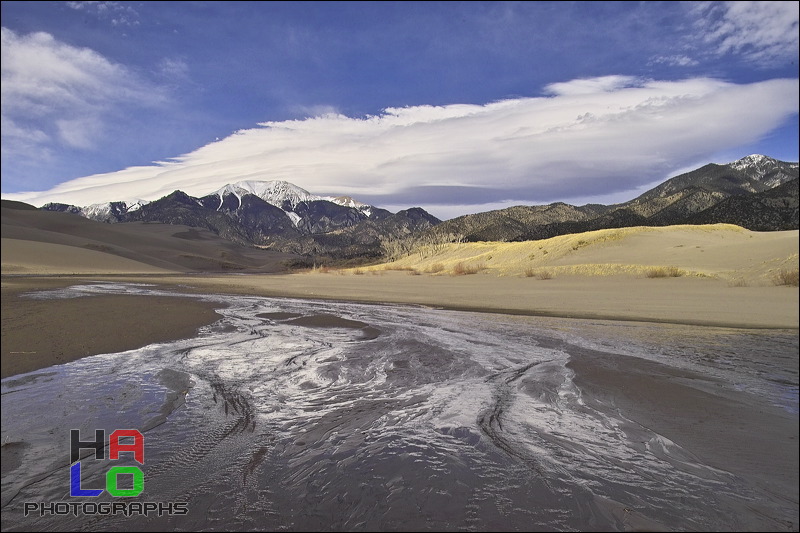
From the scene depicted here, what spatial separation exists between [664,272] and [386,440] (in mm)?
21139

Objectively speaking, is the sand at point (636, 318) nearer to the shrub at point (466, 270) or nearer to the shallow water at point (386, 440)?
the shallow water at point (386, 440)

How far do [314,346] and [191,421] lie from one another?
544 cm

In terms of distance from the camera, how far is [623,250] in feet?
116

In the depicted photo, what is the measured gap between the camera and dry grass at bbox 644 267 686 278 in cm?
1970

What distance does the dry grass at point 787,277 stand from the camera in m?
2.03

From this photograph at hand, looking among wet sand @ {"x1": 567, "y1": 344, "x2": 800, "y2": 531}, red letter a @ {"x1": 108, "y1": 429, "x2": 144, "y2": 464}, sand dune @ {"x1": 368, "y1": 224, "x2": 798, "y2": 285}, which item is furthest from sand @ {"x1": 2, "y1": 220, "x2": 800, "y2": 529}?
red letter a @ {"x1": 108, "y1": 429, "x2": 144, "y2": 464}

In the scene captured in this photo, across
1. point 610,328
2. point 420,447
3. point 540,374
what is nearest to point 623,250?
point 610,328

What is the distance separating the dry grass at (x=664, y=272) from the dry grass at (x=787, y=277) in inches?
785

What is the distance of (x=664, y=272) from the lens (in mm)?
20891

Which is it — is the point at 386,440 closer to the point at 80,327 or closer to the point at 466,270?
the point at 80,327

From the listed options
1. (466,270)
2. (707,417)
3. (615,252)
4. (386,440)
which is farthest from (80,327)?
(615,252)

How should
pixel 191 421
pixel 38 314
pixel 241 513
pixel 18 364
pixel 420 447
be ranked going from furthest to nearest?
pixel 38 314 → pixel 18 364 → pixel 191 421 → pixel 420 447 → pixel 241 513

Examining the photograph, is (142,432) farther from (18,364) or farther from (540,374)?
(540,374)

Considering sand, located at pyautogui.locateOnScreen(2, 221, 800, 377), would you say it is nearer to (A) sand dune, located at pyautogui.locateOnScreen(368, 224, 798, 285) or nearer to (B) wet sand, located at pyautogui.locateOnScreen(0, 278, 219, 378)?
(B) wet sand, located at pyautogui.locateOnScreen(0, 278, 219, 378)
